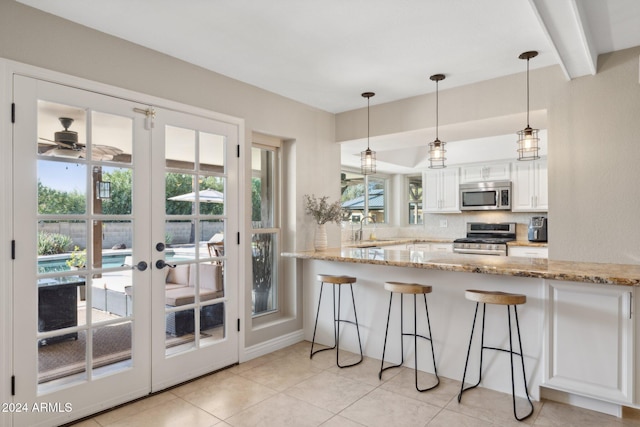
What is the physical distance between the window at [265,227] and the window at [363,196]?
258cm

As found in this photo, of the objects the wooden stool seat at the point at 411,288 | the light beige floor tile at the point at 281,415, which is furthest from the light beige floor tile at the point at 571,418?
the light beige floor tile at the point at 281,415

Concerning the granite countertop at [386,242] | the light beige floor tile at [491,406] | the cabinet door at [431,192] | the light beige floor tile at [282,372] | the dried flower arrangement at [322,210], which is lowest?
the light beige floor tile at [282,372]

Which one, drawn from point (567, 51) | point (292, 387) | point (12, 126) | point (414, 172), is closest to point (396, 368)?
point (292, 387)

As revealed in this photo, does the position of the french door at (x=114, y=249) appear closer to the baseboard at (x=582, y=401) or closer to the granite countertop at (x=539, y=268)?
the granite countertop at (x=539, y=268)

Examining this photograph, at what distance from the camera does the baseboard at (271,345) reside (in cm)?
350

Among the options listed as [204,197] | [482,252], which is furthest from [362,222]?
[204,197]

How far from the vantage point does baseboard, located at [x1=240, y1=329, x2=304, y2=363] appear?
350cm

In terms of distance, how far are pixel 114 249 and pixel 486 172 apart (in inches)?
203

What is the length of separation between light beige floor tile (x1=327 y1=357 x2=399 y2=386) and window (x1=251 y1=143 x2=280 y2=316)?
980mm

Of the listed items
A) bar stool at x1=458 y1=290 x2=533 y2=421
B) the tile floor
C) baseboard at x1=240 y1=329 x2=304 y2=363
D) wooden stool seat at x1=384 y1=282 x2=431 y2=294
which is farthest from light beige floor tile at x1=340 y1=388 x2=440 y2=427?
baseboard at x1=240 y1=329 x2=304 y2=363

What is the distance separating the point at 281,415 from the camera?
99.4 inches

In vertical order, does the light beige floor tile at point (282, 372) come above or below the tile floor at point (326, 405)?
below

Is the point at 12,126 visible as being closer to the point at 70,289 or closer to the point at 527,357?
the point at 70,289

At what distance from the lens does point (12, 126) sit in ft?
7.21
